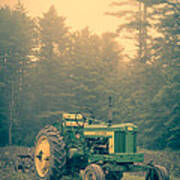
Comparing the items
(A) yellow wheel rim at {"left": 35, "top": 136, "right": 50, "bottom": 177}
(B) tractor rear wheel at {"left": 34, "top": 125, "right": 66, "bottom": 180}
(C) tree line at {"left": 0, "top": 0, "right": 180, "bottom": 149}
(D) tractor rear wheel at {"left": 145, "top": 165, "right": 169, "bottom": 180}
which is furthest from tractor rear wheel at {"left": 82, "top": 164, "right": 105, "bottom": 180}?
(C) tree line at {"left": 0, "top": 0, "right": 180, "bottom": 149}

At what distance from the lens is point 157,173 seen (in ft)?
30.9

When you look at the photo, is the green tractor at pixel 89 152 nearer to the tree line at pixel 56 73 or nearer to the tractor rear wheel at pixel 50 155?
the tractor rear wheel at pixel 50 155

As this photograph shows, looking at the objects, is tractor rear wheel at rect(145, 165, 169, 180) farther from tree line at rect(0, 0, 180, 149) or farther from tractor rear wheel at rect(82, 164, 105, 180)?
tree line at rect(0, 0, 180, 149)

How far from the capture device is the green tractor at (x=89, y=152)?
9.36m

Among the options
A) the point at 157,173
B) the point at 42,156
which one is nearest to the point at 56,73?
the point at 42,156

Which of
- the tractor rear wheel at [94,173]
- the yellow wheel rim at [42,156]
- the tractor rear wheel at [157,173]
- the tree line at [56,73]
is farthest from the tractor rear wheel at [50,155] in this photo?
the tree line at [56,73]

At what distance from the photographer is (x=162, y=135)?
70.0 ft

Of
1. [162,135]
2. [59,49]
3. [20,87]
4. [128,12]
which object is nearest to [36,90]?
[20,87]

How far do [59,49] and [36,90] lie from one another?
436 centimetres

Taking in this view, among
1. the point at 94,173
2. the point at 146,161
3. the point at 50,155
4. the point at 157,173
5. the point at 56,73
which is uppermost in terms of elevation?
the point at 56,73

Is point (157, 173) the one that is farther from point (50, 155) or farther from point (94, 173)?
point (50, 155)

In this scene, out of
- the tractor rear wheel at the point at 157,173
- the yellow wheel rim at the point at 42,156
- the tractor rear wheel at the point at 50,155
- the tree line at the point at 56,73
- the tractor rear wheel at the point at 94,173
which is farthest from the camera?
the tree line at the point at 56,73

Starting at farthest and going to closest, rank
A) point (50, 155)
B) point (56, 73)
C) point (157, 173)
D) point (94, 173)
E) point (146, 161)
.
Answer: point (56, 73) < point (146, 161) < point (50, 155) < point (157, 173) < point (94, 173)

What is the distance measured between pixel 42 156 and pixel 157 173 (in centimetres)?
348
